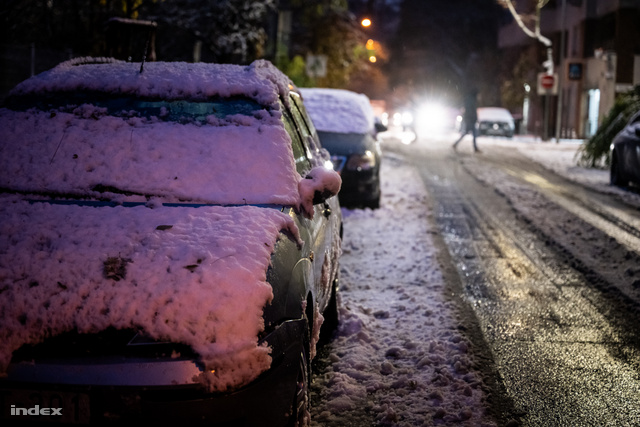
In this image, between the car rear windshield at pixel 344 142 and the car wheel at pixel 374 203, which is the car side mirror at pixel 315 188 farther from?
the car wheel at pixel 374 203

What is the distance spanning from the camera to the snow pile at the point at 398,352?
427 cm

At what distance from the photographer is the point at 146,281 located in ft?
10.4

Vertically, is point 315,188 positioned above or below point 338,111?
below

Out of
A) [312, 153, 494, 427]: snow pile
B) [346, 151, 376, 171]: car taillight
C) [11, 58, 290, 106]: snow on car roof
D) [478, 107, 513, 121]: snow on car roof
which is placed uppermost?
[478, 107, 513, 121]: snow on car roof

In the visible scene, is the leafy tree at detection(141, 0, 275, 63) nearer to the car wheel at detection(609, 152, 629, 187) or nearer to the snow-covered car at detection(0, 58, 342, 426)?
the car wheel at detection(609, 152, 629, 187)

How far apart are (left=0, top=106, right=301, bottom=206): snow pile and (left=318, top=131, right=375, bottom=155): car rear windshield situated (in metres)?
6.88

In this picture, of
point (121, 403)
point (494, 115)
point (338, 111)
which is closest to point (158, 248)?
point (121, 403)

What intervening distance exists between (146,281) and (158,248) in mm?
226

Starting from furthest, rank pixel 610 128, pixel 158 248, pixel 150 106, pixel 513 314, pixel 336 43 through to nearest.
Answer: pixel 336 43
pixel 610 128
pixel 513 314
pixel 150 106
pixel 158 248

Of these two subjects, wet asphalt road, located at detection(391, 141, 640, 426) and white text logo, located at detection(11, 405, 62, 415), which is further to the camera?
wet asphalt road, located at detection(391, 141, 640, 426)

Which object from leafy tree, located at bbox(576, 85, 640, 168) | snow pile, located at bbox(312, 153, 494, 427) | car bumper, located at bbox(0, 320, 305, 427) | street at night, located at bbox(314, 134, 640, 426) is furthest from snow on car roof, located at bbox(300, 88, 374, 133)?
leafy tree, located at bbox(576, 85, 640, 168)

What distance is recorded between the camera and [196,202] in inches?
157

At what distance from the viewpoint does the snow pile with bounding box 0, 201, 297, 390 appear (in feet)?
10.0

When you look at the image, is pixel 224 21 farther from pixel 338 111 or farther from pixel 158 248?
pixel 158 248
